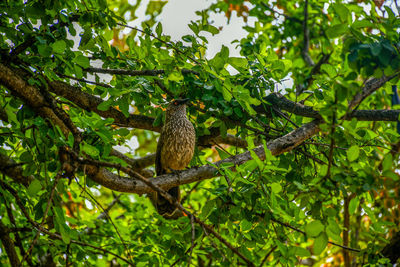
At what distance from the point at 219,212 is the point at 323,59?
4.06 m

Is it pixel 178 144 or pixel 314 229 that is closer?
pixel 314 229

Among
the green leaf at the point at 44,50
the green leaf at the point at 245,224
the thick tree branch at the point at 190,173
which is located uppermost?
the green leaf at the point at 44,50

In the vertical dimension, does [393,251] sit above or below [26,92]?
below

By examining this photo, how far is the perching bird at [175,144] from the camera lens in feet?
12.4

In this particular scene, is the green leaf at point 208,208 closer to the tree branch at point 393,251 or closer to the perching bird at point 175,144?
the perching bird at point 175,144

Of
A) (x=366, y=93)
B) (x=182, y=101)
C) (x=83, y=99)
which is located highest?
(x=182, y=101)

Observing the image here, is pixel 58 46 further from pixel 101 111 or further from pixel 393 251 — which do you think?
pixel 393 251

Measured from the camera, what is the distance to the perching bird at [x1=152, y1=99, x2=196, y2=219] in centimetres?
378

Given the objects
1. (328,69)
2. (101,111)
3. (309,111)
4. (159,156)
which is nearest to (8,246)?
(101,111)

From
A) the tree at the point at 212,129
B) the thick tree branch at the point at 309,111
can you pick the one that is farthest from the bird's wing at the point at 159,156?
the thick tree branch at the point at 309,111

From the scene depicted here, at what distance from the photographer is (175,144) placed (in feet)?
12.6

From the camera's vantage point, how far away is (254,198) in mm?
2367

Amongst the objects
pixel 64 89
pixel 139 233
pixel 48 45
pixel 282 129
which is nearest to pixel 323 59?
pixel 282 129

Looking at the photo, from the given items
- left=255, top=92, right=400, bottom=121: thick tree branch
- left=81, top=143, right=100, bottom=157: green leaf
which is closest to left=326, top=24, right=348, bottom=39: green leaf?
left=255, top=92, right=400, bottom=121: thick tree branch
